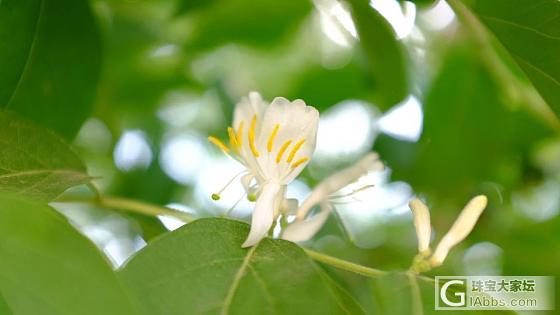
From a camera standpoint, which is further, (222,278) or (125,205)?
(125,205)

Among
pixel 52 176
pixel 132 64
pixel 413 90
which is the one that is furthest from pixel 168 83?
pixel 52 176

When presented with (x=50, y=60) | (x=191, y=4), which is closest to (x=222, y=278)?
(x=50, y=60)

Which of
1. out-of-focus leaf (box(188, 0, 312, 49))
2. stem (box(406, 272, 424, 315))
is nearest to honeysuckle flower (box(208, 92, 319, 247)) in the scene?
stem (box(406, 272, 424, 315))

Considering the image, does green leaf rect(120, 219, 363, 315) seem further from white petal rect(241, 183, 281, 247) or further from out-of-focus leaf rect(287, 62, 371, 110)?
out-of-focus leaf rect(287, 62, 371, 110)

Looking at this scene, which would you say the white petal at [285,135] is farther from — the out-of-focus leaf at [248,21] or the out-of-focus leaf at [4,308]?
the out-of-focus leaf at [248,21]

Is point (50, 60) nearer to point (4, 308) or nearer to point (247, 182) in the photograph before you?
point (247, 182)

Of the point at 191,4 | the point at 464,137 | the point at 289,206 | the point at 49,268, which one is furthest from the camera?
the point at 464,137
